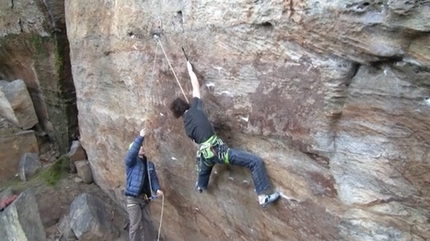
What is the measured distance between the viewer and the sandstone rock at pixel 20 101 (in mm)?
10383

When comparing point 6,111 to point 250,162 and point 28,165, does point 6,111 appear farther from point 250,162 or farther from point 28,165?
point 250,162

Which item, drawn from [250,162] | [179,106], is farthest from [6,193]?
[250,162]

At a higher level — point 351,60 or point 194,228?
point 351,60

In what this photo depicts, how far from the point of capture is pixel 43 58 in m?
9.67

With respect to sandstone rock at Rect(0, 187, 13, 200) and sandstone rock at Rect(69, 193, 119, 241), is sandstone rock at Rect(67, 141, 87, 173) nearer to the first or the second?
sandstone rock at Rect(0, 187, 13, 200)

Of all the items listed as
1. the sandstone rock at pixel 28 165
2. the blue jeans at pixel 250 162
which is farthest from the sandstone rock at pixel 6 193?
the blue jeans at pixel 250 162

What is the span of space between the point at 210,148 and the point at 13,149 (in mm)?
6939

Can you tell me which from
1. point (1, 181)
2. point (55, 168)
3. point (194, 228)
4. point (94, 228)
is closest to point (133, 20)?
point (194, 228)

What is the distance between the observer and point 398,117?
3422 mm

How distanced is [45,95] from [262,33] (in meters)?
7.51

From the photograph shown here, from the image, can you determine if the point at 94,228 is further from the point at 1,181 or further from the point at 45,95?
the point at 45,95

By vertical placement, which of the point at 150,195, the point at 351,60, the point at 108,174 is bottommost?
the point at 108,174

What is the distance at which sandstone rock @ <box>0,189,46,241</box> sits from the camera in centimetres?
767

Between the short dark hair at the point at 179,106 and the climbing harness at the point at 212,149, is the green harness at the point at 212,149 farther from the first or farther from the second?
the short dark hair at the point at 179,106
